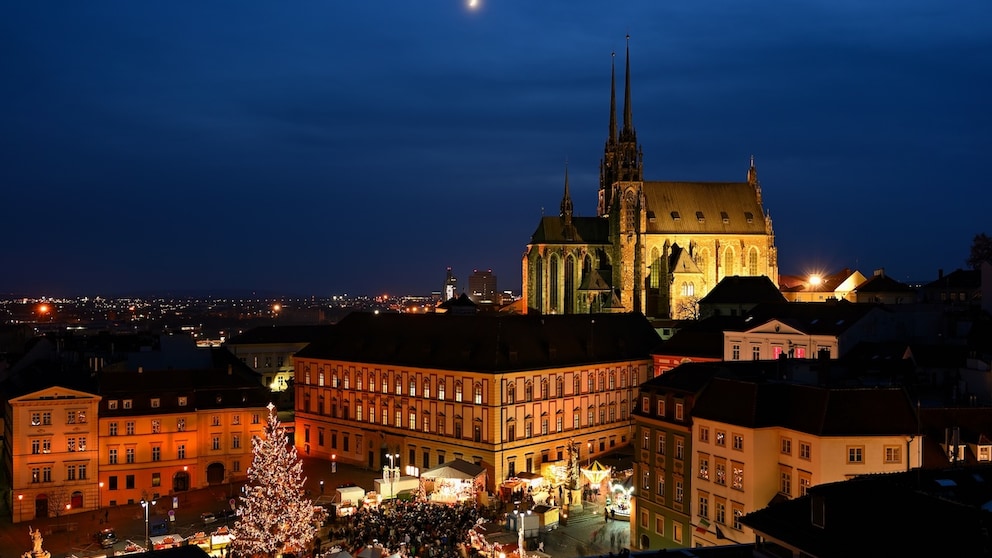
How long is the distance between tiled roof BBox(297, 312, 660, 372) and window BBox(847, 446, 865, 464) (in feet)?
111

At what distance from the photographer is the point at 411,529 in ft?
165

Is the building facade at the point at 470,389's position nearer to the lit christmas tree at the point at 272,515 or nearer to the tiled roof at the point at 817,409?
the lit christmas tree at the point at 272,515

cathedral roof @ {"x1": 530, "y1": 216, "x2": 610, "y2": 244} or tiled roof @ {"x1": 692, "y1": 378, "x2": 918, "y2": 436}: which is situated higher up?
cathedral roof @ {"x1": 530, "y1": 216, "x2": 610, "y2": 244}

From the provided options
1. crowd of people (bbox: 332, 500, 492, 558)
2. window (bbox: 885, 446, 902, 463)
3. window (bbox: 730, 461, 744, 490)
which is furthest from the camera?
crowd of people (bbox: 332, 500, 492, 558)

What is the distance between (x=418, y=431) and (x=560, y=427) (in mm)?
11312

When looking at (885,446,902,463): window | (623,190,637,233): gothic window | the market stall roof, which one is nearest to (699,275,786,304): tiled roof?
(623,190,637,233): gothic window

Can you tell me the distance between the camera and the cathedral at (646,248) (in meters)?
134

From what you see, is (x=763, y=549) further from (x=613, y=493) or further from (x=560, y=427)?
(x=560, y=427)

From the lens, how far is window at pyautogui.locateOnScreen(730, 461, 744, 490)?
47.1m

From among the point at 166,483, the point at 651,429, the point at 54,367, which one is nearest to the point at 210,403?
the point at 166,483

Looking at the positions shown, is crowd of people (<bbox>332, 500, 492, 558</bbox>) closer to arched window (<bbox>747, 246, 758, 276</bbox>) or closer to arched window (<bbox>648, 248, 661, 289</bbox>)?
arched window (<bbox>648, 248, 661, 289</bbox>)

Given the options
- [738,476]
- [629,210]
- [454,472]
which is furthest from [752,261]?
[738,476]

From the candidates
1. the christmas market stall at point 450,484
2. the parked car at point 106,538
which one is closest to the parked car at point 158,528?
the parked car at point 106,538

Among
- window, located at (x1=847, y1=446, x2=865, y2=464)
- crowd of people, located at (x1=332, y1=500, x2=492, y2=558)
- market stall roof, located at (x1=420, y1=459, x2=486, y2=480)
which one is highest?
window, located at (x1=847, y1=446, x2=865, y2=464)
